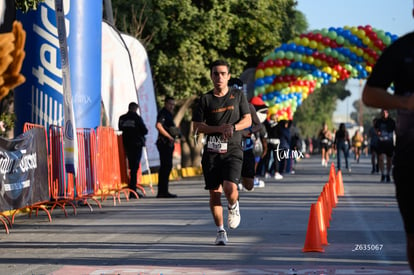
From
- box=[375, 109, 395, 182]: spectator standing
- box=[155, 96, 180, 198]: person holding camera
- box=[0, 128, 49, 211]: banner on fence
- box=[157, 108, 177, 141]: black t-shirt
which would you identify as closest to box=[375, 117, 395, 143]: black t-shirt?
box=[375, 109, 395, 182]: spectator standing

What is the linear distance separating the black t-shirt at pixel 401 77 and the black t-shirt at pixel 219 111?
516cm

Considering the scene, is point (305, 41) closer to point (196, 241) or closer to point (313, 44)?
point (313, 44)

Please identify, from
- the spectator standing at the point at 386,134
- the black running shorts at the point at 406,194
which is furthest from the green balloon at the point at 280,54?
the black running shorts at the point at 406,194

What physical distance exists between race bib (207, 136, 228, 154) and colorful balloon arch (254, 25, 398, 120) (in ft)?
67.0

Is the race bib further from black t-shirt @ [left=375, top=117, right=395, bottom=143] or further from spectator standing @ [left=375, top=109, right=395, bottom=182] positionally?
black t-shirt @ [left=375, top=117, right=395, bottom=143]

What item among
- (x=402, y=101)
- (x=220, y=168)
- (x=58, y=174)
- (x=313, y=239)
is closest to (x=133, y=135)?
(x=58, y=174)

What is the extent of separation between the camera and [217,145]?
35.1ft

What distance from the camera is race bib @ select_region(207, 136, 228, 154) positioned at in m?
10.7

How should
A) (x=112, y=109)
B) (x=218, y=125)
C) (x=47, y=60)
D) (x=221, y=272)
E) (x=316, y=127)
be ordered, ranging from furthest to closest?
(x=316, y=127) → (x=112, y=109) → (x=47, y=60) → (x=218, y=125) → (x=221, y=272)

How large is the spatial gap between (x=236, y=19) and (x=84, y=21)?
1860 cm

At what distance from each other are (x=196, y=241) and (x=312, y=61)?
20481 mm

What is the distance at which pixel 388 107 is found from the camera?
5.69 metres

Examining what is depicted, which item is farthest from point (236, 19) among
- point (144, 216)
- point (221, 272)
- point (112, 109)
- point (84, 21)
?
point (221, 272)

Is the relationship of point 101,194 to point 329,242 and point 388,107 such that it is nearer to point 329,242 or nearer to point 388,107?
point 329,242
